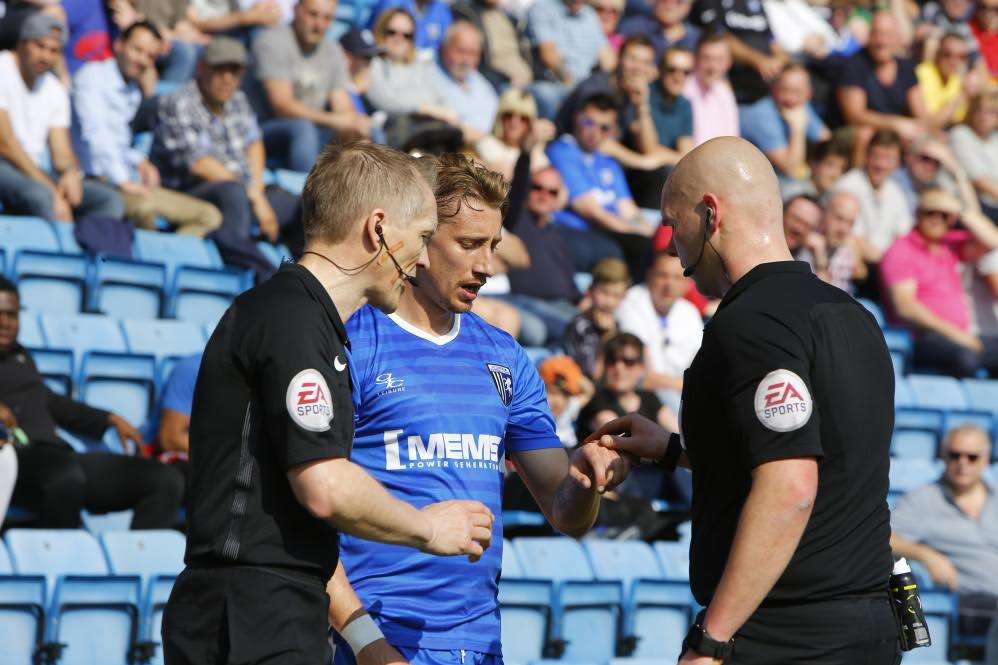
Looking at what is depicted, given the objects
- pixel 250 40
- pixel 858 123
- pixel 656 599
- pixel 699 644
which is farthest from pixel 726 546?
pixel 858 123

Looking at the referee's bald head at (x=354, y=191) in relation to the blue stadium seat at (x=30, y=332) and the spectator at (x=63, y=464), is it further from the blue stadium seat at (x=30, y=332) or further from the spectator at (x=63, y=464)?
the blue stadium seat at (x=30, y=332)

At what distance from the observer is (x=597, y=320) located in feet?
28.6

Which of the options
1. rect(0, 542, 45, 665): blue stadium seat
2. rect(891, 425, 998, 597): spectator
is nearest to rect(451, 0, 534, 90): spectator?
rect(891, 425, 998, 597): spectator

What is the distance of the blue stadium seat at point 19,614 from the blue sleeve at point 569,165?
5415 mm

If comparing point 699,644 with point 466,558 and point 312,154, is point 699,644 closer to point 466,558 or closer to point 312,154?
point 466,558

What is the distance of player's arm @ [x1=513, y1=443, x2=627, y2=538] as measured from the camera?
11.8ft

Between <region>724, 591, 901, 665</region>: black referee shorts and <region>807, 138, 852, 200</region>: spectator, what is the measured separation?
8.28 m

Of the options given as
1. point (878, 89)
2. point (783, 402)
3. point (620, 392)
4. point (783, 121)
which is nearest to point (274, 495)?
point (783, 402)

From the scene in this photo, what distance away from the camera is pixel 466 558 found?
366 centimetres

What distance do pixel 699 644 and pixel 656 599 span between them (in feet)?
13.4

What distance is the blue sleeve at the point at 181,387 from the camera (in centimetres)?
714

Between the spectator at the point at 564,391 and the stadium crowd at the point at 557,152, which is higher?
the stadium crowd at the point at 557,152

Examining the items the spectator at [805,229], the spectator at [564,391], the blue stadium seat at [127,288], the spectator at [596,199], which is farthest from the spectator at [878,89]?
the blue stadium seat at [127,288]

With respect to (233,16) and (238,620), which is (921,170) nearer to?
(233,16)
